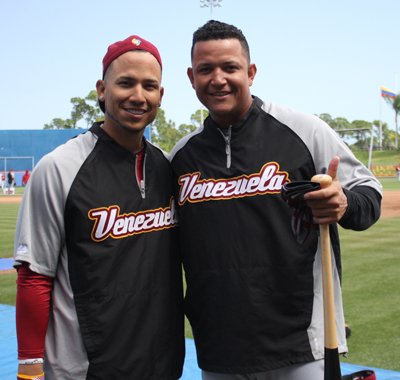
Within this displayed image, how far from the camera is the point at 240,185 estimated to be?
7.08 feet

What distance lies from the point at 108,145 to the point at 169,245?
610 millimetres

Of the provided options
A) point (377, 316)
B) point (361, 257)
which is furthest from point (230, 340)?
point (361, 257)

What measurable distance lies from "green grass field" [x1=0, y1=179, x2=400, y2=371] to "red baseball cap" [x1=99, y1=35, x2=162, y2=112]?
3.02 m

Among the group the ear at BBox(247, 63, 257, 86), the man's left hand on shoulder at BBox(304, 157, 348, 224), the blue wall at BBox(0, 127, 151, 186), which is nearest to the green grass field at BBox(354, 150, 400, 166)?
the blue wall at BBox(0, 127, 151, 186)

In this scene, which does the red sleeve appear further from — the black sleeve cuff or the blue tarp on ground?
the blue tarp on ground

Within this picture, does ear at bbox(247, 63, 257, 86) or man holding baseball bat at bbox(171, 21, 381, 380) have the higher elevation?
ear at bbox(247, 63, 257, 86)

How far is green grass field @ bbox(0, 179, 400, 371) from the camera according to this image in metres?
3.93

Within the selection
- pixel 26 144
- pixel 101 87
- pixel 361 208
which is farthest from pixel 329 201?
pixel 26 144

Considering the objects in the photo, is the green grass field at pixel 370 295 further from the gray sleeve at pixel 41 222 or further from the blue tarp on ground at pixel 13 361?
the gray sleeve at pixel 41 222

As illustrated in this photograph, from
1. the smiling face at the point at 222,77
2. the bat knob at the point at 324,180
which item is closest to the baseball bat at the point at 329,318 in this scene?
the bat knob at the point at 324,180

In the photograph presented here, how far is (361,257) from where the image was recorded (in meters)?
7.84

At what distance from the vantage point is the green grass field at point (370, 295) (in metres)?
3.93

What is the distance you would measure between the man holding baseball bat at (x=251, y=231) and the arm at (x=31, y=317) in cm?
72

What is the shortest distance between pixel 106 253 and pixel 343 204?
3.61 feet
